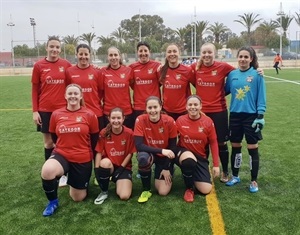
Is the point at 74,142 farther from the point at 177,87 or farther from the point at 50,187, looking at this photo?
the point at 177,87

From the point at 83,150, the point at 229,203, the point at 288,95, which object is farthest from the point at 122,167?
the point at 288,95

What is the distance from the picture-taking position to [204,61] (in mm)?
4301

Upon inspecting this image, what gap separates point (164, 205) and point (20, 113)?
7.79 m

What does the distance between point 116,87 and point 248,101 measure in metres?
1.63

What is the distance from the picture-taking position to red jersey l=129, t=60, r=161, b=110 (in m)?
4.58

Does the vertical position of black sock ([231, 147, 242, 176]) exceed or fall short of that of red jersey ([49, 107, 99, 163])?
it falls short

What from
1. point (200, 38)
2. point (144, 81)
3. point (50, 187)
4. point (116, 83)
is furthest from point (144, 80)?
point (200, 38)

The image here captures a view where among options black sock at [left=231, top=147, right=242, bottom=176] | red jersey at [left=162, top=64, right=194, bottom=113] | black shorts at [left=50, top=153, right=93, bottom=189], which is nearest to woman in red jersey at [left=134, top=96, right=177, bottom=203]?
red jersey at [left=162, top=64, right=194, bottom=113]

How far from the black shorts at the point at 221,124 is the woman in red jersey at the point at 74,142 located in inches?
58.2

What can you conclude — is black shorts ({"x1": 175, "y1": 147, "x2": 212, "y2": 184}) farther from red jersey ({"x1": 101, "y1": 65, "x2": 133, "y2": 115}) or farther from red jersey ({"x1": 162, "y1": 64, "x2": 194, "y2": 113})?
red jersey ({"x1": 101, "y1": 65, "x2": 133, "y2": 115})

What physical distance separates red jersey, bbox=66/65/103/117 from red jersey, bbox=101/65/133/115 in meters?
0.10

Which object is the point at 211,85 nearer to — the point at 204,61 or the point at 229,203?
the point at 204,61

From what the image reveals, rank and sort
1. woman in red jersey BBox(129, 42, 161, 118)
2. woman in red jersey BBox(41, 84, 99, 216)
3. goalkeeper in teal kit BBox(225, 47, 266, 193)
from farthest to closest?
1. woman in red jersey BBox(129, 42, 161, 118)
2. goalkeeper in teal kit BBox(225, 47, 266, 193)
3. woman in red jersey BBox(41, 84, 99, 216)

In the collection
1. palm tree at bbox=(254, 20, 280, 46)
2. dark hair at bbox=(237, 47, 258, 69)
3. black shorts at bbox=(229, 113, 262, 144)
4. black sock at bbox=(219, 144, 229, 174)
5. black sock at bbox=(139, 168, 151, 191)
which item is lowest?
black sock at bbox=(139, 168, 151, 191)
